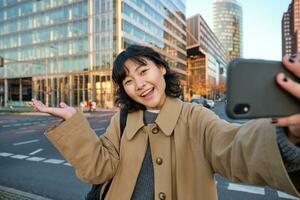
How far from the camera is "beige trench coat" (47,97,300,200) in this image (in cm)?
135

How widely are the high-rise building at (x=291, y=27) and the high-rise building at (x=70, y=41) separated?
262ft

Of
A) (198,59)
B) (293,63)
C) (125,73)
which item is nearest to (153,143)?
(125,73)

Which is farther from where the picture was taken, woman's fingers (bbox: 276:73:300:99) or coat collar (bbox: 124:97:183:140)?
coat collar (bbox: 124:97:183:140)

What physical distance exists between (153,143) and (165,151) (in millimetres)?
85

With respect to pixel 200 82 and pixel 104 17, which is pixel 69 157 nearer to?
pixel 104 17

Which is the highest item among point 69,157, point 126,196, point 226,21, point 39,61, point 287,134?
point 226,21

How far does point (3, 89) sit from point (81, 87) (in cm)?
2150

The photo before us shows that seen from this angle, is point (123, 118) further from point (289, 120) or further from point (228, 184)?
point (228, 184)

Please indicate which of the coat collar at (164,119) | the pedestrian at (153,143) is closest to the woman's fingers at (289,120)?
the pedestrian at (153,143)

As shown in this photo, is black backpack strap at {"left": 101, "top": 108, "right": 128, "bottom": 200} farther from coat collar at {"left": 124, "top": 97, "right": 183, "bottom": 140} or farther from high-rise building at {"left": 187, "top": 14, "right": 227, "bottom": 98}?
high-rise building at {"left": 187, "top": 14, "right": 227, "bottom": 98}

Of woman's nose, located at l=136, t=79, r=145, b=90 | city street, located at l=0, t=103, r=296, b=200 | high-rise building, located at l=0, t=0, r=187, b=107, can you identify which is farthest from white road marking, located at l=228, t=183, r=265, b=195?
high-rise building, located at l=0, t=0, r=187, b=107

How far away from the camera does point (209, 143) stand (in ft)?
4.50

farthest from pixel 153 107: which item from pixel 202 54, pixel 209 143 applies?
pixel 202 54

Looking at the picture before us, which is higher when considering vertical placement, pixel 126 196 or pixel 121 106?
pixel 121 106
